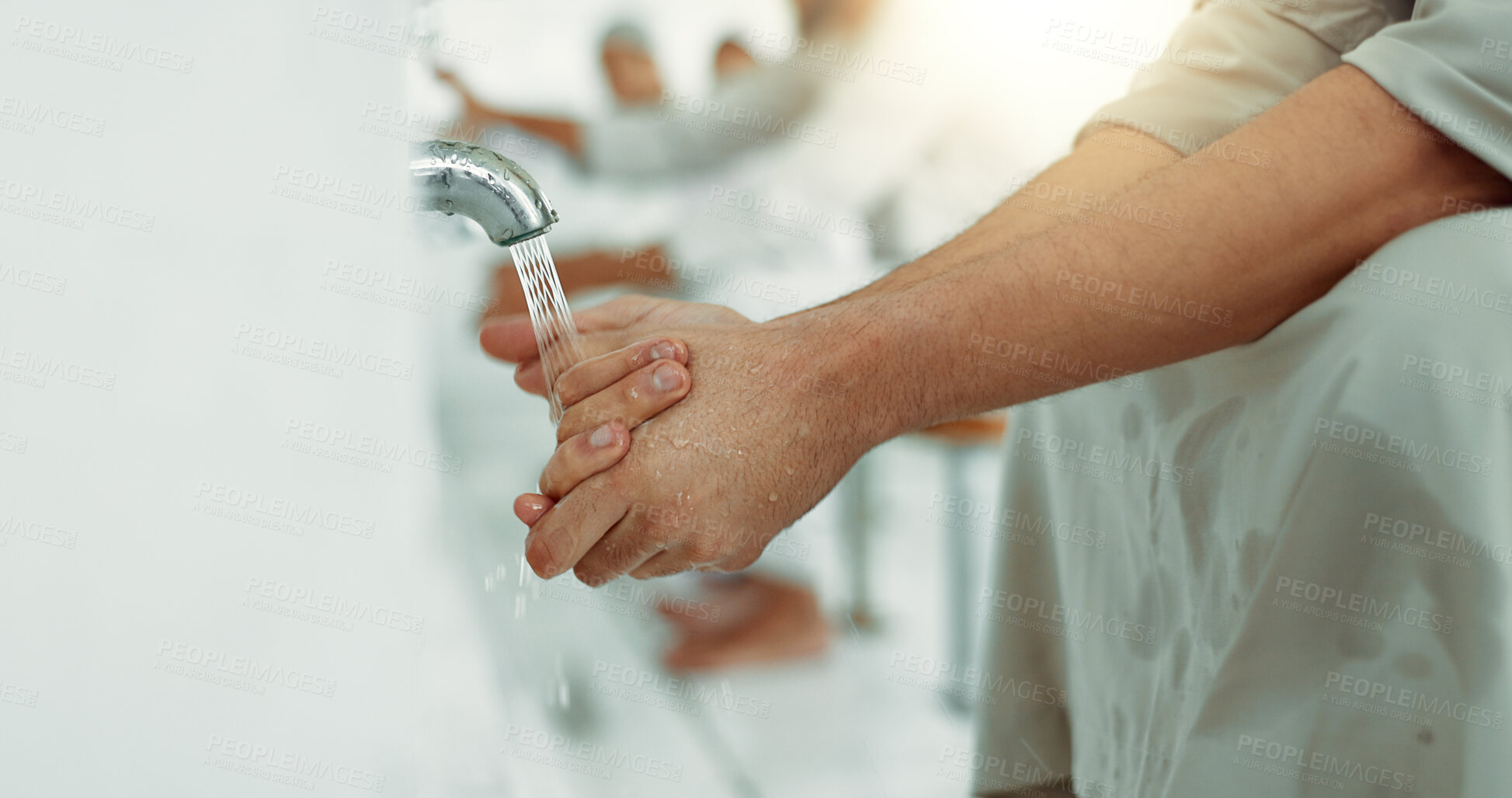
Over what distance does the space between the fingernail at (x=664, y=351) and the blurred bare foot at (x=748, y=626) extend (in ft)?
1.59

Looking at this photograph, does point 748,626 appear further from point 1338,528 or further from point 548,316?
point 1338,528

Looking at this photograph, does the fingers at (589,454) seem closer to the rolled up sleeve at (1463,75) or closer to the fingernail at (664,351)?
the fingernail at (664,351)

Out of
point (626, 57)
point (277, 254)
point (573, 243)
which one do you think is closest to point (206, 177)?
point (277, 254)

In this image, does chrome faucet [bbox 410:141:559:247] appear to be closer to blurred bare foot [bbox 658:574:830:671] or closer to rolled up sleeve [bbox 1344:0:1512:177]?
rolled up sleeve [bbox 1344:0:1512:177]

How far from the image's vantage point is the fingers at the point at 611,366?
0.59 meters

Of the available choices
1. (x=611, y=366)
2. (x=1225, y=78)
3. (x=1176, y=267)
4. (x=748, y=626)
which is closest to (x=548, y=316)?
(x=611, y=366)

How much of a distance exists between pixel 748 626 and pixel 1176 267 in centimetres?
84

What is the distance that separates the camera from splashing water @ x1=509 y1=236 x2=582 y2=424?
0.54 metres

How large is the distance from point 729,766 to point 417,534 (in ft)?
1.05

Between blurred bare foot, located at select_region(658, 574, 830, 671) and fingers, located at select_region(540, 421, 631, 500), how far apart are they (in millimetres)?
465

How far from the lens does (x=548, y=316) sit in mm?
632

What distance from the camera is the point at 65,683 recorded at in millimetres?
415

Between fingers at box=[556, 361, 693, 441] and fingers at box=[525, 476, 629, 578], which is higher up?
fingers at box=[556, 361, 693, 441]

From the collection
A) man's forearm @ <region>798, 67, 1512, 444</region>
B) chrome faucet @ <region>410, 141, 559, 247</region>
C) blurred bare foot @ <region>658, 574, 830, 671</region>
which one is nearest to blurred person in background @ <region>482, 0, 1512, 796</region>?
man's forearm @ <region>798, 67, 1512, 444</region>
